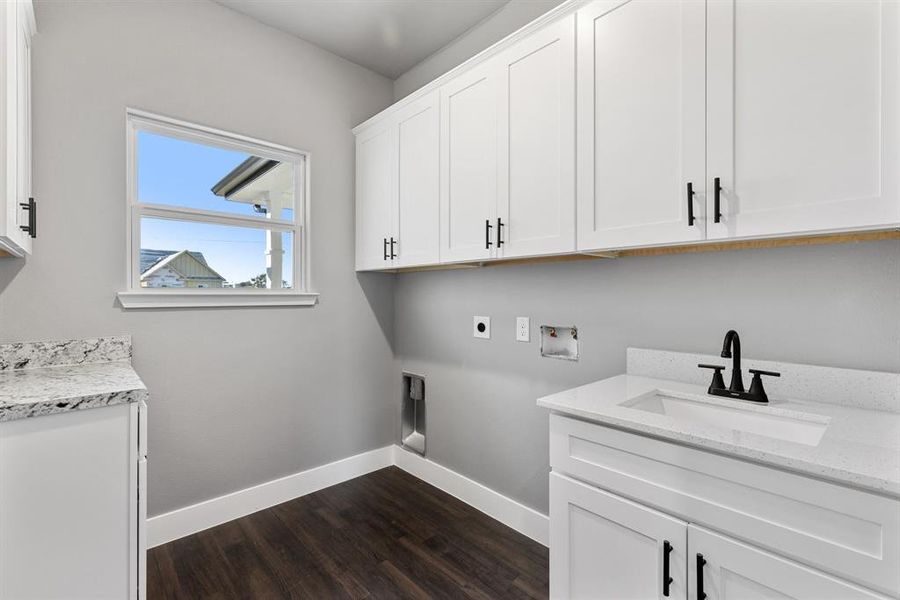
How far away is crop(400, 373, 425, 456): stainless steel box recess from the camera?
2.89m

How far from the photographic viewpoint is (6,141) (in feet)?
4.10

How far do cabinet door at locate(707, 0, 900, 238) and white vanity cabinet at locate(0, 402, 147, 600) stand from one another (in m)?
1.94

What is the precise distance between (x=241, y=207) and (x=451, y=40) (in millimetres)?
1659

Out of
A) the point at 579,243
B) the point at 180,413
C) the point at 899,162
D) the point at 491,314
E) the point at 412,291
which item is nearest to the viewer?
the point at 899,162

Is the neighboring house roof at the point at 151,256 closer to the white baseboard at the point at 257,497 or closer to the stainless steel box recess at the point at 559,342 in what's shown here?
the white baseboard at the point at 257,497

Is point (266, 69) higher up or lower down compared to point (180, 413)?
higher up

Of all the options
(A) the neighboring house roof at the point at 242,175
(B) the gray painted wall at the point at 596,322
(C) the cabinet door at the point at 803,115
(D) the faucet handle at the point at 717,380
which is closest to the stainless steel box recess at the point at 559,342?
(B) the gray painted wall at the point at 596,322

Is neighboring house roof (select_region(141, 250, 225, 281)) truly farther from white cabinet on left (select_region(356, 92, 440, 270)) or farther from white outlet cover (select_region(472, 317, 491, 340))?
white outlet cover (select_region(472, 317, 491, 340))

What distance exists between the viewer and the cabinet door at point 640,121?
1.32m

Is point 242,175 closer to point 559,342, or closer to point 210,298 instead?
point 210,298

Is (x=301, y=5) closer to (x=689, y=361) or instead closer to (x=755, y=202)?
(x=755, y=202)

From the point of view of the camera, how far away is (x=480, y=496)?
244 centimetres

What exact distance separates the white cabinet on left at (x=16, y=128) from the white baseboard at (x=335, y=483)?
1.48 meters

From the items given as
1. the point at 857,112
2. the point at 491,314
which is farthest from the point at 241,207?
the point at 857,112
